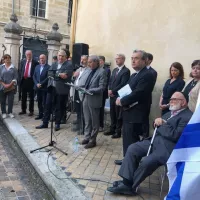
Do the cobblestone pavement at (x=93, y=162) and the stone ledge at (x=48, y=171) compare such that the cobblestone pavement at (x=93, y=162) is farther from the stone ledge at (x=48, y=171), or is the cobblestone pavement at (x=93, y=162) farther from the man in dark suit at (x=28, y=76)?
the man in dark suit at (x=28, y=76)

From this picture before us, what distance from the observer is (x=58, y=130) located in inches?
260

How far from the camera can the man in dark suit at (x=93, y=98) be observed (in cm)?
525


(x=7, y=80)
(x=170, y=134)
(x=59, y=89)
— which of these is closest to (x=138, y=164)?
(x=170, y=134)

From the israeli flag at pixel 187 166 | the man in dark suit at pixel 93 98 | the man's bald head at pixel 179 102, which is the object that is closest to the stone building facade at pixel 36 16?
the man in dark suit at pixel 93 98

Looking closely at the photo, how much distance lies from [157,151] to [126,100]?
1.04 metres

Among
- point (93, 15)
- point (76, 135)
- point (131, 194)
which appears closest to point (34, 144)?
point (76, 135)

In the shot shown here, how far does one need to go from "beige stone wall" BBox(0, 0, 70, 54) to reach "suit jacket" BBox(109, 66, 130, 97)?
15.3 m

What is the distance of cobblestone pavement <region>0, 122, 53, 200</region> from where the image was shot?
3.76 metres

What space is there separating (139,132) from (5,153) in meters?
2.72

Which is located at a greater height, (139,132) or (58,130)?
(139,132)

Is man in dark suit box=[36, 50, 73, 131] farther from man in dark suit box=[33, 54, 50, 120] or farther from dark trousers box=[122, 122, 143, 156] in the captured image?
dark trousers box=[122, 122, 143, 156]

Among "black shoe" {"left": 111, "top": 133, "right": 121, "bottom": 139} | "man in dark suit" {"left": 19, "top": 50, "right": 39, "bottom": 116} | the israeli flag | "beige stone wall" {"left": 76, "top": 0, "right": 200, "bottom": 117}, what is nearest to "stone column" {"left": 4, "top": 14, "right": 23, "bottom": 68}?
"man in dark suit" {"left": 19, "top": 50, "right": 39, "bottom": 116}

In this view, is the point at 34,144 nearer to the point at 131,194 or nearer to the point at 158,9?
the point at 131,194

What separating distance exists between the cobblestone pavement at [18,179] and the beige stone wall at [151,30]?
331cm
